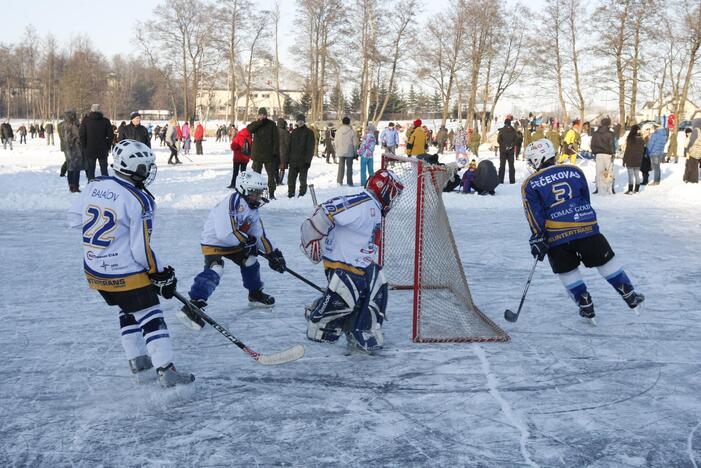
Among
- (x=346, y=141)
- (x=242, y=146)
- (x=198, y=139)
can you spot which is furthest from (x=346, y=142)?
(x=198, y=139)

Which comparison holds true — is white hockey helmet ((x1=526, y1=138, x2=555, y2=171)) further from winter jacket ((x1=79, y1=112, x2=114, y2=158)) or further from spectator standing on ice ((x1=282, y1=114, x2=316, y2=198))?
winter jacket ((x1=79, y1=112, x2=114, y2=158))

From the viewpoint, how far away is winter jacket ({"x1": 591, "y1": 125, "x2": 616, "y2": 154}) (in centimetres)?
1278

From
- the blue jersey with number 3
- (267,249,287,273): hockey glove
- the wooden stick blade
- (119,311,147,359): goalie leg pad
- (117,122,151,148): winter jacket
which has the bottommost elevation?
the wooden stick blade

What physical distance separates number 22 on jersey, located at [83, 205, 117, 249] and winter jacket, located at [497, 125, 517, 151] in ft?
39.2

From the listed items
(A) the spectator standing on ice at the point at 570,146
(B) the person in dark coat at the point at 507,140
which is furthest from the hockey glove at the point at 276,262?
(A) the spectator standing on ice at the point at 570,146

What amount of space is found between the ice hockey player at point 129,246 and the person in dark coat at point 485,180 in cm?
1010

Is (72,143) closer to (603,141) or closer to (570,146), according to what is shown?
(603,141)

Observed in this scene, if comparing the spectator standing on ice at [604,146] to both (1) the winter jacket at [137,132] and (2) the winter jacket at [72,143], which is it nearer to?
(1) the winter jacket at [137,132]

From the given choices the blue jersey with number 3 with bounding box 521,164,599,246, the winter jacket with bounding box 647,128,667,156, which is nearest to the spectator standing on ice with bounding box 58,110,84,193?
the blue jersey with number 3 with bounding box 521,164,599,246

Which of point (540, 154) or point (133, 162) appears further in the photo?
point (540, 154)

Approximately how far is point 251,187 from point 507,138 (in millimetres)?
10572

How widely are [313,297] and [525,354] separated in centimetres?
201

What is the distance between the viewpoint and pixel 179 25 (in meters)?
37.8

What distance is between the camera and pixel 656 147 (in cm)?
1438
